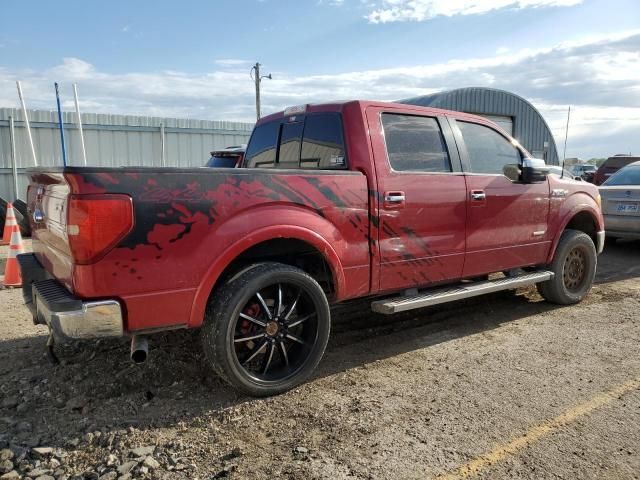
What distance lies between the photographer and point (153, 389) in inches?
141

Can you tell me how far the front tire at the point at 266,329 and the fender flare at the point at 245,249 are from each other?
0.10m

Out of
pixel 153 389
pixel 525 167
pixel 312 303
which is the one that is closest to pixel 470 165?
pixel 525 167

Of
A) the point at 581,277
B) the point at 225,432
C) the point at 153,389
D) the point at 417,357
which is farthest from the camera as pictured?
the point at 581,277

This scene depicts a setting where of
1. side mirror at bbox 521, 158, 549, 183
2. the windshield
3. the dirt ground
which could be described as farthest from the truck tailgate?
the windshield

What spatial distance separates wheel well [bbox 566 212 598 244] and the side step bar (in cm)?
99

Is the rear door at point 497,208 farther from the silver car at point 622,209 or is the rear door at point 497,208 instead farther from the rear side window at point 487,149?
the silver car at point 622,209

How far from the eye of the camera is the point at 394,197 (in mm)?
3959

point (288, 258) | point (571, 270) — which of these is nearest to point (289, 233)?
point (288, 258)

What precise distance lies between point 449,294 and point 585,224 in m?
2.70

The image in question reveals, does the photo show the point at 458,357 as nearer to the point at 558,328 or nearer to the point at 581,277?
the point at 558,328

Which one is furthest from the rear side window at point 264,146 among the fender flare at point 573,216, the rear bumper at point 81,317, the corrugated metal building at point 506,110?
the corrugated metal building at point 506,110

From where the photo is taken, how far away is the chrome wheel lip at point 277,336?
11.0 ft

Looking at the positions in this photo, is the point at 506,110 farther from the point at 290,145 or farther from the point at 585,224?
the point at 290,145

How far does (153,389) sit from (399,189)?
230 cm
